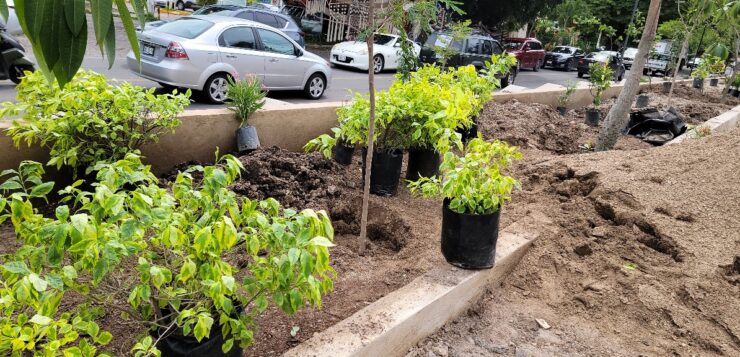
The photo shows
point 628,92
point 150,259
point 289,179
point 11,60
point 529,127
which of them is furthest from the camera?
point 11,60

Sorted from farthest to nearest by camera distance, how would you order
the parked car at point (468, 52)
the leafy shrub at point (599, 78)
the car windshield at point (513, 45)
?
the car windshield at point (513, 45) → the parked car at point (468, 52) → the leafy shrub at point (599, 78)

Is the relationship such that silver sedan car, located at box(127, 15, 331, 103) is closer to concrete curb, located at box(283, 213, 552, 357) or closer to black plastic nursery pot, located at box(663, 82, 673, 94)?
concrete curb, located at box(283, 213, 552, 357)

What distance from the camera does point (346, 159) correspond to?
17.8ft

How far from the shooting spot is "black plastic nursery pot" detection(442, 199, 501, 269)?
10.6ft

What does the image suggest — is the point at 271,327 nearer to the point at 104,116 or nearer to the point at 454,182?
the point at 454,182

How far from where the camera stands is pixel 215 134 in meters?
4.89

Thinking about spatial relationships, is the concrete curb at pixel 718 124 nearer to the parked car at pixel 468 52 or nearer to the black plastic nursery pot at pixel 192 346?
the parked car at pixel 468 52

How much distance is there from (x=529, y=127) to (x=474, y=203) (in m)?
5.24

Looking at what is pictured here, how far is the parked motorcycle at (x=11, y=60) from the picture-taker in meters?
8.39

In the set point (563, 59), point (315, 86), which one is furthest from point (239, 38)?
point (563, 59)

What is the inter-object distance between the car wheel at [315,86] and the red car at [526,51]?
1564 centimetres

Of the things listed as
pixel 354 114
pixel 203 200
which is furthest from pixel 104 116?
pixel 203 200

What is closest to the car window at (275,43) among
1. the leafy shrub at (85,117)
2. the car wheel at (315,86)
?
the car wheel at (315,86)

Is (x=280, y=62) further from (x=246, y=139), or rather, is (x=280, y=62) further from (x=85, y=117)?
(x=85, y=117)
